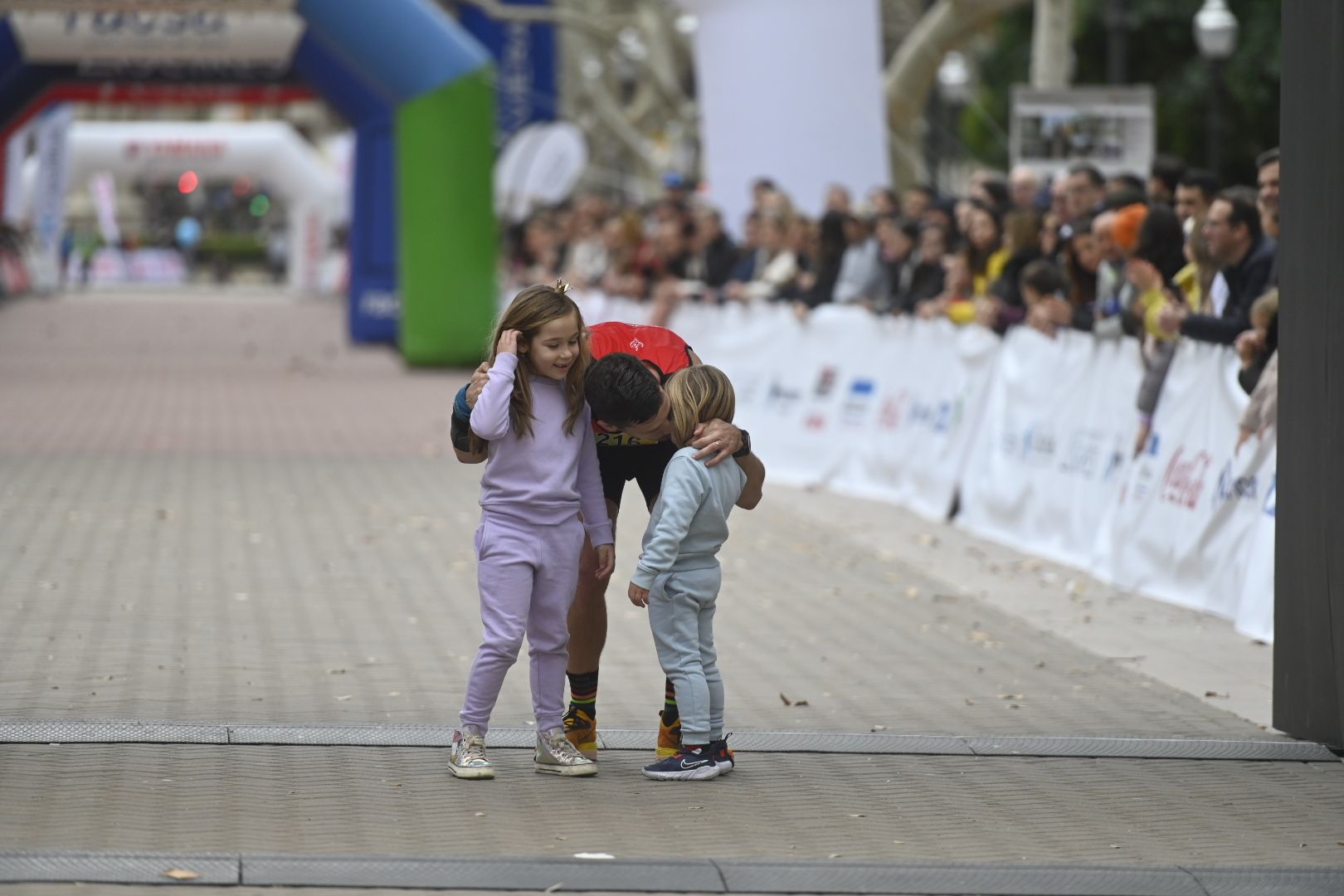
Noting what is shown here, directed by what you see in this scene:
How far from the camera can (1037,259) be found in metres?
11.9

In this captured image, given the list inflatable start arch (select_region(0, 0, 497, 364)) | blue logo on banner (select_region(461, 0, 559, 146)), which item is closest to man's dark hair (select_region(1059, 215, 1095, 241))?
inflatable start arch (select_region(0, 0, 497, 364))

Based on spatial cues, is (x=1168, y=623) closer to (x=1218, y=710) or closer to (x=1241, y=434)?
(x=1241, y=434)

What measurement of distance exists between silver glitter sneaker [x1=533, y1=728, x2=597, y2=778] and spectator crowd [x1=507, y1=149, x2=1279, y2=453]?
11.4 feet

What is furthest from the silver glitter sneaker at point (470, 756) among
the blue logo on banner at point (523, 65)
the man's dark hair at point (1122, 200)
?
the blue logo on banner at point (523, 65)

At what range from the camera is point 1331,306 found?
6.37m

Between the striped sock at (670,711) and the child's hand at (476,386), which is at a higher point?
the child's hand at (476,386)

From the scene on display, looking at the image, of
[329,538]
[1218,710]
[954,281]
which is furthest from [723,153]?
[1218,710]

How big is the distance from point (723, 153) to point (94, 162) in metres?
29.7

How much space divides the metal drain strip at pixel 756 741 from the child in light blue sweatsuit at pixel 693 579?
0.47m

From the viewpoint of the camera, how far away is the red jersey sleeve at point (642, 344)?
5.92 metres

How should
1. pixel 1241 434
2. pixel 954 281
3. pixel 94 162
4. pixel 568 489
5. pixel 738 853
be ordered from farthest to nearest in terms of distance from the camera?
pixel 94 162, pixel 954 281, pixel 1241 434, pixel 568 489, pixel 738 853

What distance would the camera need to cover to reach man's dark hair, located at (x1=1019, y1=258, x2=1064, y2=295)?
1126 centimetres

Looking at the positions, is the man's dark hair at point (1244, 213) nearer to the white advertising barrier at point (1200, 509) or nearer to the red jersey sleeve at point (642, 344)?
the white advertising barrier at point (1200, 509)

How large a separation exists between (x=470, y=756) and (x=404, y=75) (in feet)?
58.9
